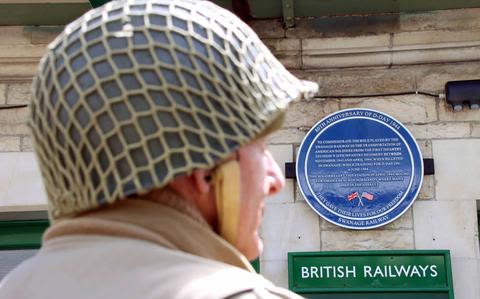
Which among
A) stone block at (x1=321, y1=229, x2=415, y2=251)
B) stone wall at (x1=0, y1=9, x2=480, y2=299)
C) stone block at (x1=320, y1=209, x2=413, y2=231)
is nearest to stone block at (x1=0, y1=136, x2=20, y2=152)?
stone wall at (x1=0, y1=9, x2=480, y2=299)

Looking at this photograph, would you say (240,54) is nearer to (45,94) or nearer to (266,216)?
(45,94)

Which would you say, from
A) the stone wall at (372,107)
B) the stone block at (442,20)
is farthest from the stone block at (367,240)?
the stone block at (442,20)

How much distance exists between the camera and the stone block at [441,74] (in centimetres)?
526

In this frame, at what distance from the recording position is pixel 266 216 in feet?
16.9

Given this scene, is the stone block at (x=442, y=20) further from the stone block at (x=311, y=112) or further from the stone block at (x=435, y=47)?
the stone block at (x=311, y=112)

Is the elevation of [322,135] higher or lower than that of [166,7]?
→ lower

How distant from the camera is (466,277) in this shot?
194 inches

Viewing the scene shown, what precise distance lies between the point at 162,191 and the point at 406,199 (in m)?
4.11

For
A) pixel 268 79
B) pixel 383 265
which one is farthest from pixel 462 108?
pixel 268 79

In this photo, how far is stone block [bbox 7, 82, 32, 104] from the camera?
18.2 feet

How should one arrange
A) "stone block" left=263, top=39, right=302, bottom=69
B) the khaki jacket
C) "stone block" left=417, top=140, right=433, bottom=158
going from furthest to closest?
"stone block" left=263, top=39, right=302, bottom=69
"stone block" left=417, top=140, right=433, bottom=158
the khaki jacket

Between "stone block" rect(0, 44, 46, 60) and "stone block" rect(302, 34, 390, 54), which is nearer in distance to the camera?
"stone block" rect(302, 34, 390, 54)

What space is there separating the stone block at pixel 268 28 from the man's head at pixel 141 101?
14.0ft

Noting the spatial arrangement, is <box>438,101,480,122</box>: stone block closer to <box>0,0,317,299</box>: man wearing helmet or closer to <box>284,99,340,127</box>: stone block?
<box>284,99,340,127</box>: stone block
